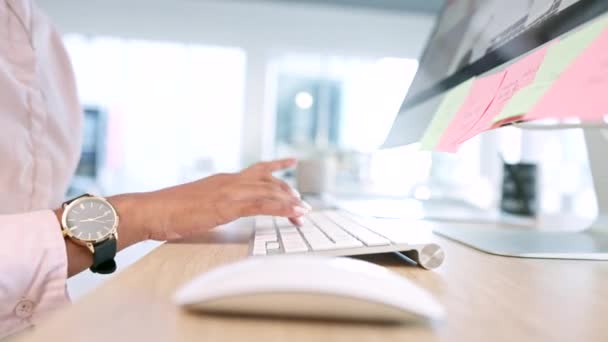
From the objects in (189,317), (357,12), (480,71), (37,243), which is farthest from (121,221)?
(357,12)

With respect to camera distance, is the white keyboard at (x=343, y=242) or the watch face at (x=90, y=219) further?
the watch face at (x=90, y=219)

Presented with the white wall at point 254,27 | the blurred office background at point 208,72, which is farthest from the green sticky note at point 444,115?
the white wall at point 254,27

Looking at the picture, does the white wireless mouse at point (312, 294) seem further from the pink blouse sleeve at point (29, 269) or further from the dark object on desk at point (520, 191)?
the dark object on desk at point (520, 191)

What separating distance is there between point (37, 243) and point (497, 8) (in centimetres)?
66

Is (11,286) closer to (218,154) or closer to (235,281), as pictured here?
(235,281)

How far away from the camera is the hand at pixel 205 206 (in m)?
0.58

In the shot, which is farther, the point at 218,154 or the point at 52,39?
the point at 218,154

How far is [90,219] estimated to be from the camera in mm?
533

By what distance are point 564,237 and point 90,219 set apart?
Result: 2.12 ft

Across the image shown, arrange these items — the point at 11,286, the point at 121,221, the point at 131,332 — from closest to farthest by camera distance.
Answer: the point at 131,332
the point at 11,286
the point at 121,221

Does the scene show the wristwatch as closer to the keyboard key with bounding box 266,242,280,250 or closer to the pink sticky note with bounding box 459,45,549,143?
the keyboard key with bounding box 266,242,280,250

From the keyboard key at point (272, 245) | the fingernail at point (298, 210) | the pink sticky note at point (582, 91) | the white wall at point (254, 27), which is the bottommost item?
the keyboard key at point (272, 245)

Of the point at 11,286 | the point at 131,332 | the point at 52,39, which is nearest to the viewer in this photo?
the point at 131,332

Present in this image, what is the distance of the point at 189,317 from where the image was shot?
0.27 metres
